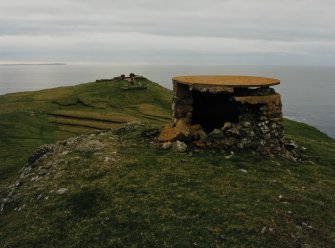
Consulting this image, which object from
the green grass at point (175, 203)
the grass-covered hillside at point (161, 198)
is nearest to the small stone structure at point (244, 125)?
the grass-covered hillside at point (161, 198)

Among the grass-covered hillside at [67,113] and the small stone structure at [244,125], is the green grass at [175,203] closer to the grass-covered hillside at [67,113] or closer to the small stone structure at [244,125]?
the small stone structure at [244,125]

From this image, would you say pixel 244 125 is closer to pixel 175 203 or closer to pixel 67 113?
pixel 175 203

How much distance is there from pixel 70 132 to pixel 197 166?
113 feet

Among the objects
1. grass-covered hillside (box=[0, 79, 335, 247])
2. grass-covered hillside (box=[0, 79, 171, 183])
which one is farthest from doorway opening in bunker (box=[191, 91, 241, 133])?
grass-covered hillside (box=[0, 79, 171, 183])

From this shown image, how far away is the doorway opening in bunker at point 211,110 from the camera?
26.2 m

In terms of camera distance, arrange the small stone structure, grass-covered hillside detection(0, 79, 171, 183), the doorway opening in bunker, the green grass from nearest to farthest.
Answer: the green grass < the small stone structure < the doorway opening in bunker < grass-covered hillside detection(0, 79, 171, 183)

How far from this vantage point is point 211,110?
2770 cm

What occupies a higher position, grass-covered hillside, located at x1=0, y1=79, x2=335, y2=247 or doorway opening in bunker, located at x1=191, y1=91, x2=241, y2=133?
doorway opening in bunker, located at x1=191, y1=91, x2=241, y2=133

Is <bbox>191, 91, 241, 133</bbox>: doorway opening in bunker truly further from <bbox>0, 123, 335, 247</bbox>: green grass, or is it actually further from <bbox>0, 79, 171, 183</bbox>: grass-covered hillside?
<bbox>0, 79, 171, 183</bbox>: grass-covered hillside

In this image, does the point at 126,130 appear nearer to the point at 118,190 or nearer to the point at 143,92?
the point at 118,190

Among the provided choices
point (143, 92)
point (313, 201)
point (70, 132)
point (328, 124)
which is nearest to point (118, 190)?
point (313, 201)

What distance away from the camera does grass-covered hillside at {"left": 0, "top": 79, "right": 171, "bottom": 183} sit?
4378cm

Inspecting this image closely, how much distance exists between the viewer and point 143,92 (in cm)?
7944

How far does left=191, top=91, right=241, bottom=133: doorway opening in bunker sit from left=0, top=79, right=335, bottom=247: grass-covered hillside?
3.42 m
